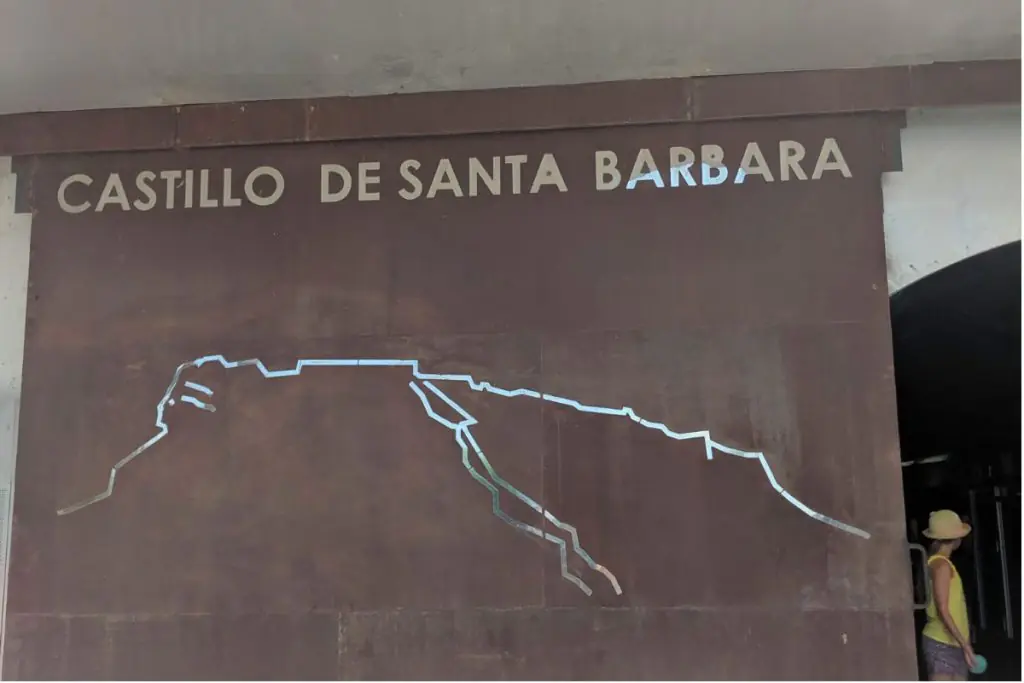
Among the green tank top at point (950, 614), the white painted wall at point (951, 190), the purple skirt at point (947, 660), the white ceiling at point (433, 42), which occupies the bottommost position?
the purple skirt at point (947, 660)

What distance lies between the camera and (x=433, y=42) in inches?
134

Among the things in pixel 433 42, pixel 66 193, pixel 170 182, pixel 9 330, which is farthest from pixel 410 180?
pixel 9 330

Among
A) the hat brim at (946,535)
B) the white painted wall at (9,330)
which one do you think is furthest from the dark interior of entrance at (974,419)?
the white painted wall at (9,330)

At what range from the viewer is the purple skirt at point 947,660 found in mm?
3784

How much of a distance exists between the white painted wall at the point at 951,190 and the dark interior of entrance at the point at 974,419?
3.7 inches

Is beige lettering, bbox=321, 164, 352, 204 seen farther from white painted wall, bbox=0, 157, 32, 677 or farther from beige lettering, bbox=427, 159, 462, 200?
white painted wall, bbox=0, 157, 32, 677

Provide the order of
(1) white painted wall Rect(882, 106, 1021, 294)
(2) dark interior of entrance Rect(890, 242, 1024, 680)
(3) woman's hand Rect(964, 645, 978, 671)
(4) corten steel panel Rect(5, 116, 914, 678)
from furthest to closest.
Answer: (2) dark interior of entrance Rect(890, 242, 1024, 680) → (3) woman's hand Rect(964, 645, 978, 671) → (1) white painted wall Rect(882, 106, 1021, 294) → (4) corten steel panel Rect(5, 116, 914, 678)

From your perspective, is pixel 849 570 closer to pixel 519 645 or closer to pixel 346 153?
pixel 519 645

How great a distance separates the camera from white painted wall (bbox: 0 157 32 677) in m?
3.68

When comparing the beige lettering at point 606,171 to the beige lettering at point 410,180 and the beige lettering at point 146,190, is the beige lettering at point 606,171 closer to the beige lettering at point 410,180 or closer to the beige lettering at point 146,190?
the beige lettering at point 410,180

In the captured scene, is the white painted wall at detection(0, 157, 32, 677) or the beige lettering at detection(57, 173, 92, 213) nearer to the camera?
the white painted wall at detection(0, 157, 32, 677)

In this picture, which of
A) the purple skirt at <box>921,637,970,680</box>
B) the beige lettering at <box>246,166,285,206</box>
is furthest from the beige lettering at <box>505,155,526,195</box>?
the purple skirt at <box>921,637,970,680</box>

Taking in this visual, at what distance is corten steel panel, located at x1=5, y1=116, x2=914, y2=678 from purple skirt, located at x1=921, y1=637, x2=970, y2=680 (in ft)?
2.58

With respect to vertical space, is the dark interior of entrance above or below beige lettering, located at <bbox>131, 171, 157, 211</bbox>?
below
